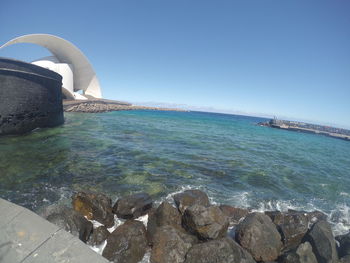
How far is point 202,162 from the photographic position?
1038 cm

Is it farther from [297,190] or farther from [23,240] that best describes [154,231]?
[297,190]

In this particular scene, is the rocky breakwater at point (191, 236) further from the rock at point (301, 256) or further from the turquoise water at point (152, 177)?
the turquoise water at point (152, 177)

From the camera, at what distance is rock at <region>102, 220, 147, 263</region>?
3514 millimetres

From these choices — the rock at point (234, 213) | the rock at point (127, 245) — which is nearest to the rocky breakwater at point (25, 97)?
the rock at point (127, 245)

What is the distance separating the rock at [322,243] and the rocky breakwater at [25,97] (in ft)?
50.7

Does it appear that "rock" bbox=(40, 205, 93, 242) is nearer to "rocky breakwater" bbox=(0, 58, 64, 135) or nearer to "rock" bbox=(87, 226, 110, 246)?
"rock" bbox=(87, 226, 110, 246)

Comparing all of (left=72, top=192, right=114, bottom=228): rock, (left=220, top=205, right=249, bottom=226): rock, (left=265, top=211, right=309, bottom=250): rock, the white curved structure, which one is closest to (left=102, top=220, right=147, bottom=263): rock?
(left=72, top=192, right=114, bottom=228): rock

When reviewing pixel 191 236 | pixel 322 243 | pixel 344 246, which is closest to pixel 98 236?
pixel 191 236

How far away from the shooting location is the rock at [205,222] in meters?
3.99

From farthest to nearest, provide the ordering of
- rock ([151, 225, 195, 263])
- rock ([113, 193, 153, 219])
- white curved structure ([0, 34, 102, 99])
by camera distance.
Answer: white curved structure ([0, 34, 102, 99]), rock ([113, 193, 153, 219]), rock ([151, 225, 195, 263])

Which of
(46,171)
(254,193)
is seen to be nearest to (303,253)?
(254,193)

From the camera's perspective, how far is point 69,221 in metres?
3.80

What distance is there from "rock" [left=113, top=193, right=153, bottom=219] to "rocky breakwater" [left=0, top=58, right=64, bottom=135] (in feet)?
36.9

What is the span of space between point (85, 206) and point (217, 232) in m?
3.25
